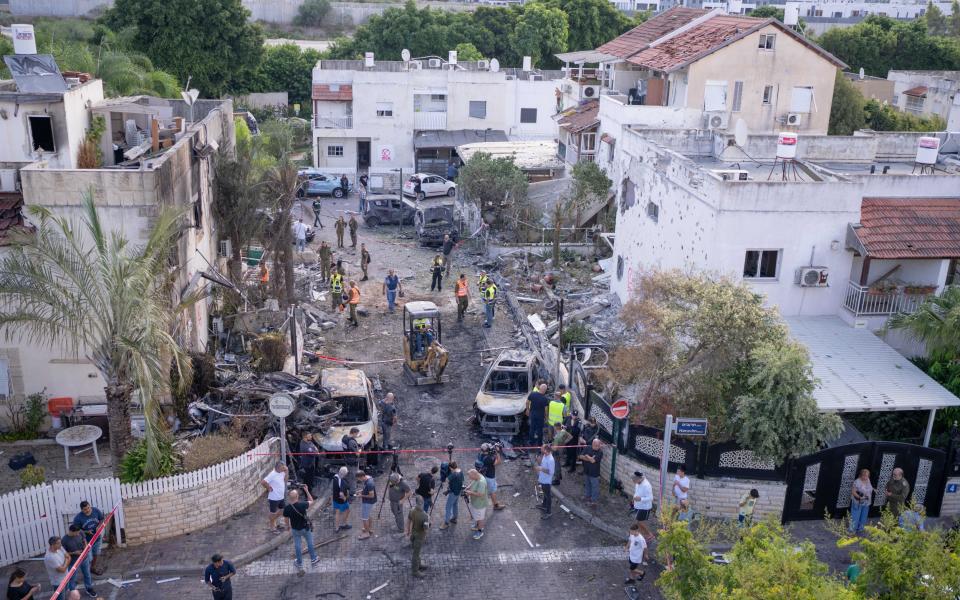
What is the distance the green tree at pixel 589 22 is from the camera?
63.4 meters

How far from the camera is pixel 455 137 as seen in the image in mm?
43094

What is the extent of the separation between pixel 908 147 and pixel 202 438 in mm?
22893

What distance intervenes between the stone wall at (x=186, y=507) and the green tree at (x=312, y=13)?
7899cm

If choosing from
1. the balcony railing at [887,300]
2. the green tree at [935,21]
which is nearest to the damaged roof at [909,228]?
the balcony railing at [887,300]

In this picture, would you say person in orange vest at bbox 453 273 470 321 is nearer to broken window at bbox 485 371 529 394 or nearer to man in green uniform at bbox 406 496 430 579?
broken window at bbox 485 371 529 394

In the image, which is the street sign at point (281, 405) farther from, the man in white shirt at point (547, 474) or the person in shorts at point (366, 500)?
the man in white shirt at point (547, 474)

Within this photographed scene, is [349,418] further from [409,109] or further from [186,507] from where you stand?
[409,109]

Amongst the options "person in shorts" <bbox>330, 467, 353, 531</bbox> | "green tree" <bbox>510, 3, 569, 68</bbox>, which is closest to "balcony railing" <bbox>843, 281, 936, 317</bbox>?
"person in shorts" <bbox>330, 467, 353, 531</bbox>

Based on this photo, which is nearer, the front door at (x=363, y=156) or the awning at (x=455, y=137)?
the awning at (x=455, y=137)

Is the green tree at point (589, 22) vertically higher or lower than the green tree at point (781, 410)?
higher

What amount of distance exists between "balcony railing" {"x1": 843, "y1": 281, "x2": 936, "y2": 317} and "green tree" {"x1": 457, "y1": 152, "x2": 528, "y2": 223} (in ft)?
49.2

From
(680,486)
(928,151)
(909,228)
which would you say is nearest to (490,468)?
(680,486)

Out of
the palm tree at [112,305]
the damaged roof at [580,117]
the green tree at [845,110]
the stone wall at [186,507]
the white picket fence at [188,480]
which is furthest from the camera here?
the green tree at [845,110]

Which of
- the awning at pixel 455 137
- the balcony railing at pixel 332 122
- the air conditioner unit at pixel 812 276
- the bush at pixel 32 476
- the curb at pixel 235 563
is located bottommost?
the curb at pixel 235 563
